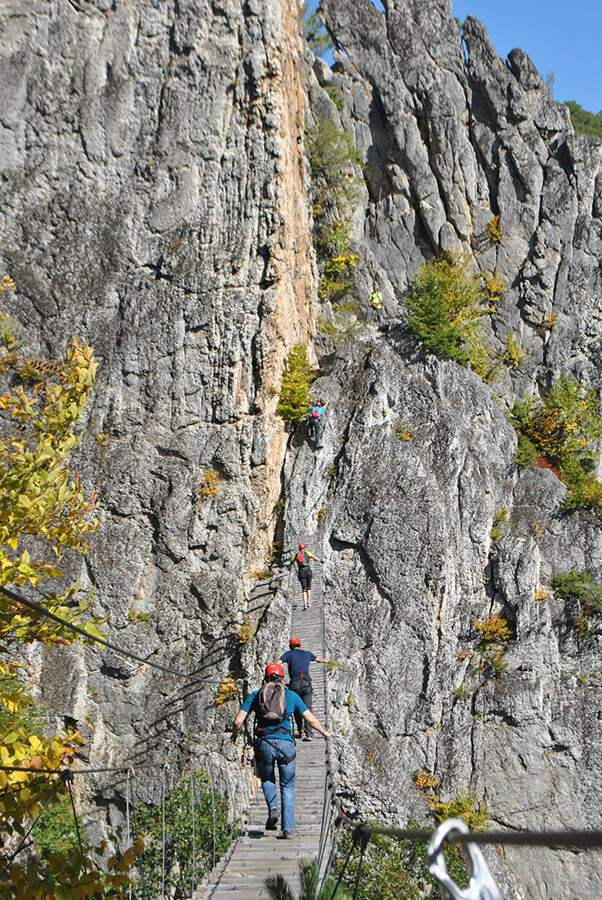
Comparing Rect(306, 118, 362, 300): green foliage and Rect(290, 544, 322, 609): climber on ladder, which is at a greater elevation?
Rect(306, 118, 362, 300): green foliage

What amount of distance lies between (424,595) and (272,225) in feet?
32.1

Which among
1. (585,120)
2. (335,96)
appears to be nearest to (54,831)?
(335,96)

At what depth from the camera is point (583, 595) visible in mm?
16406

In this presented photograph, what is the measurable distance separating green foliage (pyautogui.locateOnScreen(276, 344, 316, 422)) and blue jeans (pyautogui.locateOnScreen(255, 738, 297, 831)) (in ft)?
37.7

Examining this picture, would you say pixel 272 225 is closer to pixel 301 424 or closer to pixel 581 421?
pixel 301 424

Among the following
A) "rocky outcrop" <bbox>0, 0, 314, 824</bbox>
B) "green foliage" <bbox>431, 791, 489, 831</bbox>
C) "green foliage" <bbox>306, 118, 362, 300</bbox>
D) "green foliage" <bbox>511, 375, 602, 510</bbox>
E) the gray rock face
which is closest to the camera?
"green foliage" <bbox>431, 791, 489, 831</bbox>

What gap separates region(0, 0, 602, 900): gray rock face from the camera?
14.8 metres

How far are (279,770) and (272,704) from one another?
27.5 inches

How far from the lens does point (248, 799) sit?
13234 millimetres

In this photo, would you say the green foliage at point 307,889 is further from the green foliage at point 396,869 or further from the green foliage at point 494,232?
the green foliage at point 494,232

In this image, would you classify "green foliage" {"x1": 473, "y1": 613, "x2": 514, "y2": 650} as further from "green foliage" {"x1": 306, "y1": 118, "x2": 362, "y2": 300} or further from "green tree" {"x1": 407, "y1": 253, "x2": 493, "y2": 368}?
"green foliage" {"x1": 306, "y1": 118, "x2": 362, "y2": 300}

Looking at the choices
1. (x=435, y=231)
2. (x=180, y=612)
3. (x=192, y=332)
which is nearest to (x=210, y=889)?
(x=180, y=612)

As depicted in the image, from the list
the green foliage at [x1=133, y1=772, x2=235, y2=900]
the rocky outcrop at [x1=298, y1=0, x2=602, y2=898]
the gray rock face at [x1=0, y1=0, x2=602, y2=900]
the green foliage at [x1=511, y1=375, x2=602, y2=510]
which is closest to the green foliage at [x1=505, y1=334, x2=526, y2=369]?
the rocky outcrop at [x1=298, y1=0, x2=602, y2=898]

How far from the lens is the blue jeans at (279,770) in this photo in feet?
23.2
